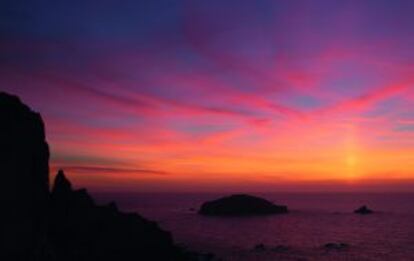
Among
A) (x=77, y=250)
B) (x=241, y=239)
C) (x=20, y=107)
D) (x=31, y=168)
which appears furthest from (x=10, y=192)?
(x=241, y=239)

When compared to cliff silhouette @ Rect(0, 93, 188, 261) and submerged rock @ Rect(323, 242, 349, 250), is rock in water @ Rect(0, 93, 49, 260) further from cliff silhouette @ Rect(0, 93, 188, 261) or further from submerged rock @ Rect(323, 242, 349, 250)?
submerged rock @ Rect(323, 242, 349, 250)

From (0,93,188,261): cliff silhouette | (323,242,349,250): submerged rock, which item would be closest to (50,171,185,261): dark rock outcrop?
(0,93,188,261): cliff silhouette

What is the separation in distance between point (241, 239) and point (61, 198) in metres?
53.6

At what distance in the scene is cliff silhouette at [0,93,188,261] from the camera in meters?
42.1

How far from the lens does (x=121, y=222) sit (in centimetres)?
6400

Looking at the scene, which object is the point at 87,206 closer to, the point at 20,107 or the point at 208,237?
the point at 20,107

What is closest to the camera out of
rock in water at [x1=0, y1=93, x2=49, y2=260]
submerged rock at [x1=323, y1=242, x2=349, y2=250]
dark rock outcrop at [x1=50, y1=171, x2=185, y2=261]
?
rock in water at [x1=0, y1=93, x2=49, y2=260]

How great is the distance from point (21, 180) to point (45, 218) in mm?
5549

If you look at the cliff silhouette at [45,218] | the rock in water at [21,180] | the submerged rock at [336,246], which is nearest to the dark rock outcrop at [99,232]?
the cliff silhouette at [45,218]

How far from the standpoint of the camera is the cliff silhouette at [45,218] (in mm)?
42062

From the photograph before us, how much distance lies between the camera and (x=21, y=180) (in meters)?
43.9

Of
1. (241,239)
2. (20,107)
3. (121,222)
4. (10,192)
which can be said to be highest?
(20,107)

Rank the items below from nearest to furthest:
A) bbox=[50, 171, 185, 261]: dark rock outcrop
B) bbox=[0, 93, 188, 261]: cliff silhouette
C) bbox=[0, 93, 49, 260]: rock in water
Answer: bbox=[0, 93, 49, 260]: rock in water → bbox=[0, 93, 188, 261]: cliff silhouette → bbox=[50, 171, 185, 261]: dark rock outcrop

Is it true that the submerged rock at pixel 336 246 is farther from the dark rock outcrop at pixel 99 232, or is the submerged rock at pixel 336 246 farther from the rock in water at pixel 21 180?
the rock in water at pixel 21 180
